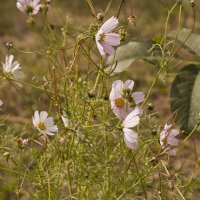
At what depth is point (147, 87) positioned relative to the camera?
8.39 ft

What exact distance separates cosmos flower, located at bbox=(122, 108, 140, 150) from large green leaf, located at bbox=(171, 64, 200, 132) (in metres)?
0.32

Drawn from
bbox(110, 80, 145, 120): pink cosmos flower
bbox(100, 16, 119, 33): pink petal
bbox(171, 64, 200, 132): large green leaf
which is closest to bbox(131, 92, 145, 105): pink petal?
bbox(110, 80, 145, 120): pink cosmos flower

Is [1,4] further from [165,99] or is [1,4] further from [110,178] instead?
[110,178]

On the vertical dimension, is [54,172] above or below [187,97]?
below

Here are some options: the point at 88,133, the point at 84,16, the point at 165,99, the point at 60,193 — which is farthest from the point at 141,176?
the point at 84,16

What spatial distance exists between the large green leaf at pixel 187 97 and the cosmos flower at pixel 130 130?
12.6 inches

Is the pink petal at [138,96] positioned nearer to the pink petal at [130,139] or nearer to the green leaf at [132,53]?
the pink petal at [130,139]

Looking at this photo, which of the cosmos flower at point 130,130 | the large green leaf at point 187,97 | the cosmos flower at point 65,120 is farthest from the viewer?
the large green leaf at point 187,97

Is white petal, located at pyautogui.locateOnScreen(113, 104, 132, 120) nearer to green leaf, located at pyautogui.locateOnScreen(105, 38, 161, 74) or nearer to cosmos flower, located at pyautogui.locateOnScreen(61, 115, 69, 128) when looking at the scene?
cosmos flower, located at pyautogui.locateOnScreen(61, 115, 69, 128)

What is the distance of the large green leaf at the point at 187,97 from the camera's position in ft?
4.44

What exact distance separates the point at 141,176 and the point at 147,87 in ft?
4.56

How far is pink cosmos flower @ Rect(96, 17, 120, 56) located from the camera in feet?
3.49

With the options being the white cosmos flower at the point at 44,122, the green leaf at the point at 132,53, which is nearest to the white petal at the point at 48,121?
the white cosmos flower at the point at 44,122

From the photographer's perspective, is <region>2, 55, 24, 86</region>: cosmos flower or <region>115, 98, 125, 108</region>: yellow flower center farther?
<region>2, 55, 24, 86</region>: cosmos flower
